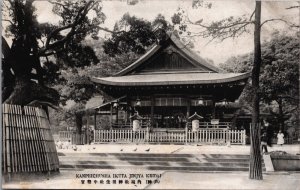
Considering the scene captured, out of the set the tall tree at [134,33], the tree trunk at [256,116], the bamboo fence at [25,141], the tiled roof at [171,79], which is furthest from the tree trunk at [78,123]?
the tree trunk at [256,116]

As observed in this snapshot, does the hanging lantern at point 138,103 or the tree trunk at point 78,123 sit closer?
the tree trunk at point 78,123

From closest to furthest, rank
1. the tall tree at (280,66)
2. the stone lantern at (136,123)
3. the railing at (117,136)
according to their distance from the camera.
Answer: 1. the tall tree at (280,66)
2. the railing at (117,136)
3. the stone lantern at (136,123)

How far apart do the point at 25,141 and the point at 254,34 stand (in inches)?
184

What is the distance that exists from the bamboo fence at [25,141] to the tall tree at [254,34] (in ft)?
11.2

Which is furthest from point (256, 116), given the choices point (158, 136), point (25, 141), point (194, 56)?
point (194, 56)

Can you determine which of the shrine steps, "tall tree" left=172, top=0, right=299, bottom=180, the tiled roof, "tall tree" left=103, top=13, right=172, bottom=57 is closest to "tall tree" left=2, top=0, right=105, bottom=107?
"tall tree" left=103, top=13, right=172, bottom=57

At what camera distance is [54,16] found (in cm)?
870

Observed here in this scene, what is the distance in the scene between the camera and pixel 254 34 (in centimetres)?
812

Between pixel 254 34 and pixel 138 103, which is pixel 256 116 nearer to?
pixel 254 34

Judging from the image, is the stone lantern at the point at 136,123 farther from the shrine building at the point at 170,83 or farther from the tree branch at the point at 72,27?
the tree branch at the point at 72,27

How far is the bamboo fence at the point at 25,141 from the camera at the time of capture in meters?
7.54

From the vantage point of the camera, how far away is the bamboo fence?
7535mm

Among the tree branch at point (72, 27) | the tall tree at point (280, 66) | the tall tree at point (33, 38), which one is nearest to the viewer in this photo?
the tall tree at point (33, 38)

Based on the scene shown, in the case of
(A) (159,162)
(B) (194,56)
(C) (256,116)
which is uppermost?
(B) (194,56)
